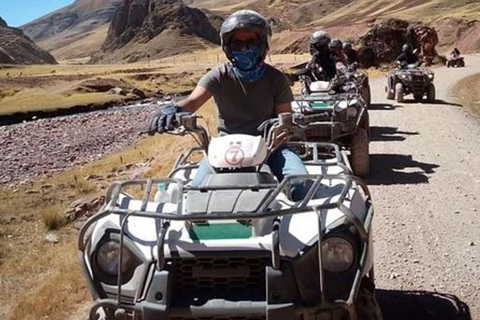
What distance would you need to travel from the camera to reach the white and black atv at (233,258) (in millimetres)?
3766

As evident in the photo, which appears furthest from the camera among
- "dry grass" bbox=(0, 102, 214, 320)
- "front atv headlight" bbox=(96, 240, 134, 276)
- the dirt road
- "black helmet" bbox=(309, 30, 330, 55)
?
"black helmet" bbox=(309, 30, 330, 55)

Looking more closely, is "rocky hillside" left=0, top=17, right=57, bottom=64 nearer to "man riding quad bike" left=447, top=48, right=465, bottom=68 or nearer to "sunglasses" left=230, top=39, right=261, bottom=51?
"man riding quad bike" left=447, top=48, right=465, bottom=68

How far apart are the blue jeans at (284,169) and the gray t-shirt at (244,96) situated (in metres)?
0.48

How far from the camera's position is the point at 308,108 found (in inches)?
424

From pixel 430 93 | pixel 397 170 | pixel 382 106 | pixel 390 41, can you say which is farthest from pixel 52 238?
pixel 390 41

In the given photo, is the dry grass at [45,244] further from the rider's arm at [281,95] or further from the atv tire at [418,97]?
the atv tire at [418,97]

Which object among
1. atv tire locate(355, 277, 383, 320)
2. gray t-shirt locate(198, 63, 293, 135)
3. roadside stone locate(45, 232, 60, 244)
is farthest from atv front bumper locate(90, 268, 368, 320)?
Answer: roadside stone locate(45, 232, 60, 244)

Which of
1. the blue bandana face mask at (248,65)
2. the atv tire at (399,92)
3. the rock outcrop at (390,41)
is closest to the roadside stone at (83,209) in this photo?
the blue bandana face mask at (248,65)

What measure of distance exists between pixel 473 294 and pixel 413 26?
4386 cm

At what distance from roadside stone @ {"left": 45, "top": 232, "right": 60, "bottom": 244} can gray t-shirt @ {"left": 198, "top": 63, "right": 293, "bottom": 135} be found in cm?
771

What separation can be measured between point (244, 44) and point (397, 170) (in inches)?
243

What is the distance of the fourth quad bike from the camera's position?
72.8ft

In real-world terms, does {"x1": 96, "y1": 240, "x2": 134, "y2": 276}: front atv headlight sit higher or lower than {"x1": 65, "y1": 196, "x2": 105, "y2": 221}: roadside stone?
higher

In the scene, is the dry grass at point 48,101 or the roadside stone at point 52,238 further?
the dry grass at point 48,101
